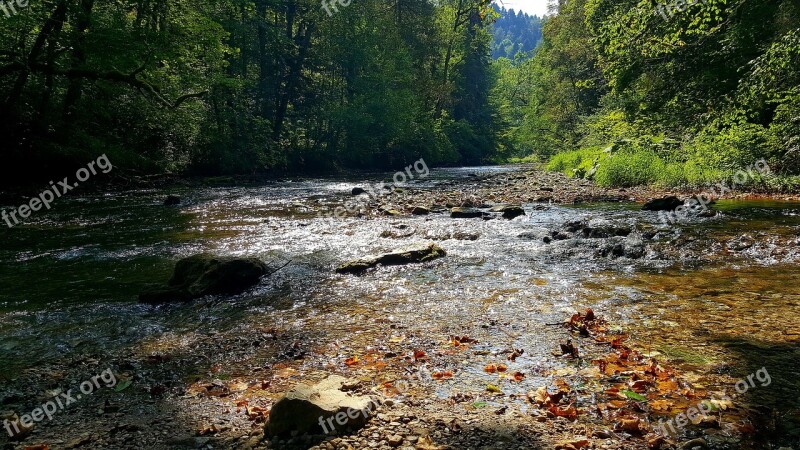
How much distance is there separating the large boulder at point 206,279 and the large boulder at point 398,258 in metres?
1.61

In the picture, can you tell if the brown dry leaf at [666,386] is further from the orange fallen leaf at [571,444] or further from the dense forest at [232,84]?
the dense forest at [232,84]

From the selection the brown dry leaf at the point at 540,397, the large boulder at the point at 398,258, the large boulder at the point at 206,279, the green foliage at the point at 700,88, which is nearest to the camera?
the brown dry leaf at the point at 540,397

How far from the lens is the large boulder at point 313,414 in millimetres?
3385

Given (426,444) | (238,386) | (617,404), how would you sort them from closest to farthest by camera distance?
(426,444)
(617,404)
(238,386)

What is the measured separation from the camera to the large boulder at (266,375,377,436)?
11.1ft

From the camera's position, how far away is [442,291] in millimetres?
7074

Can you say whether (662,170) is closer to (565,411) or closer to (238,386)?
(565,411)

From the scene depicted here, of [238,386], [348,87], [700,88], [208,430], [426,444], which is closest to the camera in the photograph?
[426,444]

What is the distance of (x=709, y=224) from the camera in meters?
10.8

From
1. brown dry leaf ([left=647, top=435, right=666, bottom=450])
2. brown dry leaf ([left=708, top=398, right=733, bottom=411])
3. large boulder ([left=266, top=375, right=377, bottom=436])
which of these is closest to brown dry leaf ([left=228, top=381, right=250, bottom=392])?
large boulder ([left=266, top=375, right=377, bottom=436])

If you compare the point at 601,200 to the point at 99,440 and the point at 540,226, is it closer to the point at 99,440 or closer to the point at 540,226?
the point at 540,226

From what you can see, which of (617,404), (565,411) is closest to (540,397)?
(565,411)

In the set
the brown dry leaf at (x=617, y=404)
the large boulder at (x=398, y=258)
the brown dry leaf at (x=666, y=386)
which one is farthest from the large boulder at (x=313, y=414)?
the large boulder at (x=398, y=258)

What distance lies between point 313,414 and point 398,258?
18.1 ft
